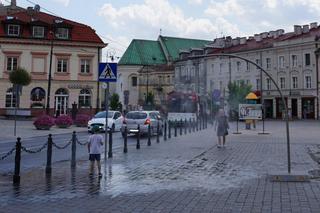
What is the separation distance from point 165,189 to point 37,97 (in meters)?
49.0

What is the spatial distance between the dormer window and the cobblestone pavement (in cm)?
4519

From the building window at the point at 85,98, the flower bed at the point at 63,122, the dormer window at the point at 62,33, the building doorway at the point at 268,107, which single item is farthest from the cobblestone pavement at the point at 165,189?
the building doorway at the point at 268,107

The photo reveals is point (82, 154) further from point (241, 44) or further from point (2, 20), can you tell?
point (241, 44)

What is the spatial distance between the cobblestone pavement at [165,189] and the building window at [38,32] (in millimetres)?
45202

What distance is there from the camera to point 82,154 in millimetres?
17438

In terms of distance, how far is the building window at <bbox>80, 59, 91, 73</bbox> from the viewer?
5778cm

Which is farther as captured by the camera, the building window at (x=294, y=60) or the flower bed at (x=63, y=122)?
the building window at (x=294, y=60)

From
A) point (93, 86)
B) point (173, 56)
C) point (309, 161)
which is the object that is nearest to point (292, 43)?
point (93, 86)

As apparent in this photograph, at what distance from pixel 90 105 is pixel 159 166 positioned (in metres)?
45.3

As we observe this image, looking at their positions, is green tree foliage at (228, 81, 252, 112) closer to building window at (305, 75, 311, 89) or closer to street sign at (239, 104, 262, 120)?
building window at (305, 75, 311, 89)

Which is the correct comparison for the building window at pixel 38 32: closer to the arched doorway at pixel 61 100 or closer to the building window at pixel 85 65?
the building window at pixel 85 65

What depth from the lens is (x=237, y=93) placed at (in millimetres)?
67375

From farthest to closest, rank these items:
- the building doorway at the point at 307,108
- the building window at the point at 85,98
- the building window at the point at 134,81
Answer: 1. the building window at the point at 134,81
2. the building doorway at the point at 307,108
3. the building window at the point at 85,98

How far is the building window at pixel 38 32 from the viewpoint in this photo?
185ft
